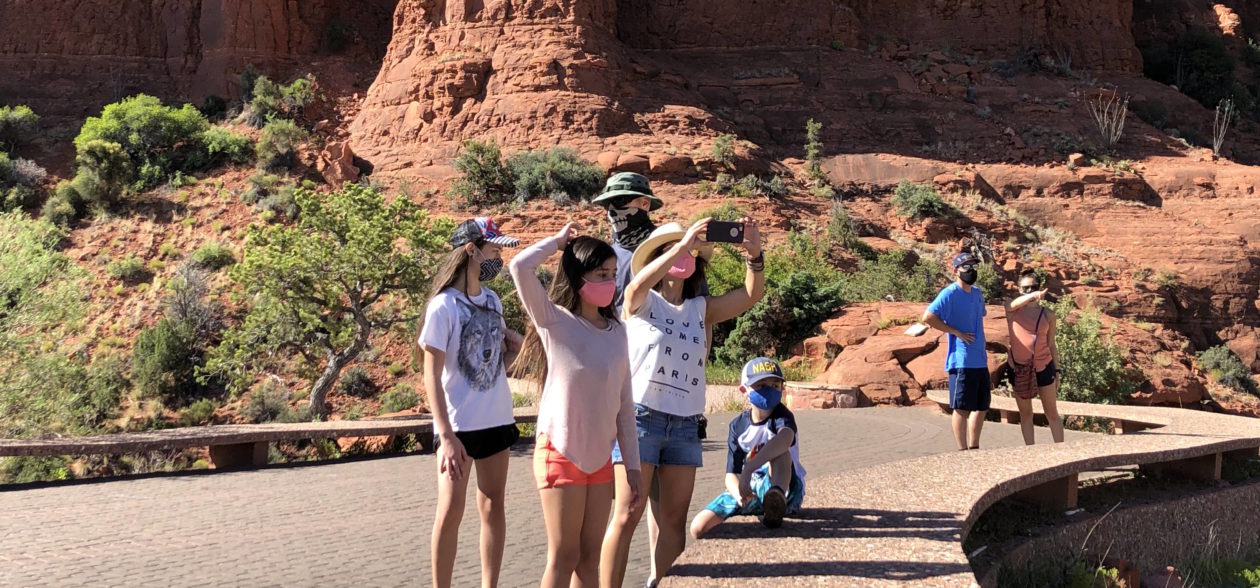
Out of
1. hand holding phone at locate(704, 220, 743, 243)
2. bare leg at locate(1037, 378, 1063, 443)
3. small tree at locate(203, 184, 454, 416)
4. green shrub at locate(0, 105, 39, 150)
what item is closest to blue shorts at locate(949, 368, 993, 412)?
bare leg at locate(1037, 378, 1063, 443)

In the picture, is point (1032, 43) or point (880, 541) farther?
point (1032, 43)

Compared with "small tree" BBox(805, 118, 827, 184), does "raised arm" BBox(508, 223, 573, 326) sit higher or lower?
higher

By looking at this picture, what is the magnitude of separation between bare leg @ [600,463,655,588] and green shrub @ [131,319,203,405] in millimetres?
20991

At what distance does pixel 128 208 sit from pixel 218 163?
3.54 meters

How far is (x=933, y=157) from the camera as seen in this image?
36.1 metres

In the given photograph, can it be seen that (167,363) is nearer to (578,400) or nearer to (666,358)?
(666,358)

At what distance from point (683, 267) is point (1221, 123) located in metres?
45.8

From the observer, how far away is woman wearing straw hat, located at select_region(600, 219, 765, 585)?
4555mm

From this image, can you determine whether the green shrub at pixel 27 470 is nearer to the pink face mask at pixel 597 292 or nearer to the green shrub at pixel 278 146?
the pink face mask at pixel 597 292

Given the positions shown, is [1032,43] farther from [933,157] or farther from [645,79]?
[645,79]

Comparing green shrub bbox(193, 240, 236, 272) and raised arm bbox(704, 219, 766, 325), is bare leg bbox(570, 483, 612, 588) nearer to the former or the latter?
raised arm bbox(704, 219, 766, 325)

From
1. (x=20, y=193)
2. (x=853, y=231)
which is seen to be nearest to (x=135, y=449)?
(x=853, y=231)

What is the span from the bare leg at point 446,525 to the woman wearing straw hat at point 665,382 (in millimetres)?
680

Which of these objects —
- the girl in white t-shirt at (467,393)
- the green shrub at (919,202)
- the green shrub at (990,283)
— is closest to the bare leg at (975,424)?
the girl in white t-shirt at (467,393)
